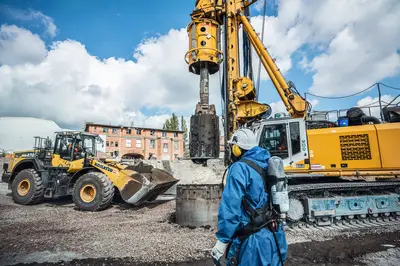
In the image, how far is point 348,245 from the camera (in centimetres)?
509

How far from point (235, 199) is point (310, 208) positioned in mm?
5032

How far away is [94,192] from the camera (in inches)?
328

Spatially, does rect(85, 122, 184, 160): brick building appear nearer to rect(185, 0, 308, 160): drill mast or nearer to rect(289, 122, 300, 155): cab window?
rect(185, 0, 308, 160): drill mast

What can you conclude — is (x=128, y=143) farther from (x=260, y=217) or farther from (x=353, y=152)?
(x=260, y=217)

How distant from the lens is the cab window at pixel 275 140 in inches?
272

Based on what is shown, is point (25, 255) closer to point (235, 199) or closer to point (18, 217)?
point (18, 217)

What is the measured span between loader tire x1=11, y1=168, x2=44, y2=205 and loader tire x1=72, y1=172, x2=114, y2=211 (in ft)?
7.58

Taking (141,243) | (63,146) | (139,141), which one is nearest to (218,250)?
(141,243)

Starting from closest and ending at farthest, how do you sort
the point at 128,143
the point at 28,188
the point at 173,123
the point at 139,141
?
1. the point at 28,188
2. the point at 128,143
3. the point at 139,141
4. the point at 173,123

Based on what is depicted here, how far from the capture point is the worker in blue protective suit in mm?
2127

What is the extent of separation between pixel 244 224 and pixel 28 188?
10527mm

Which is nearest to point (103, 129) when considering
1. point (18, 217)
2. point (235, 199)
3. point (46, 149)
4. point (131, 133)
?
point (131, 133)

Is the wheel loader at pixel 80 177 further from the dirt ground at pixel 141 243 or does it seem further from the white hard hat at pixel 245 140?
the white hard hat at pixel 245 140

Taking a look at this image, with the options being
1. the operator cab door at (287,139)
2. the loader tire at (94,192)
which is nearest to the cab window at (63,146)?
the loader tire at (94,192)
